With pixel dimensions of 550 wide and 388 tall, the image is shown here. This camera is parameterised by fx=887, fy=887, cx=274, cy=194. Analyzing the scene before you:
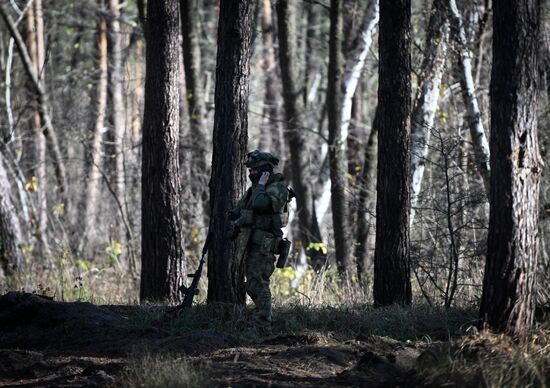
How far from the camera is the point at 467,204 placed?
1209 centimetres

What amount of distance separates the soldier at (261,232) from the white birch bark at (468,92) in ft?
19.4

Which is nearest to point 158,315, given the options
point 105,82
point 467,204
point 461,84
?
point 467,204

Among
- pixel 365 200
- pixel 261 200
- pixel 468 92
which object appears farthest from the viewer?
pixel 365 200

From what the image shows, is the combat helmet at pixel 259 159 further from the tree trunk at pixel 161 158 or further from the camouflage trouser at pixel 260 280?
the tree trunk at pixel 161 158

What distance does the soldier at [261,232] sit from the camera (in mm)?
9414

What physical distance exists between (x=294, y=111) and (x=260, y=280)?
10088mm

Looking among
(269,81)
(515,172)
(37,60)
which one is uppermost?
(37,60)

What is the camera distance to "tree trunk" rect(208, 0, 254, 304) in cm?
1097

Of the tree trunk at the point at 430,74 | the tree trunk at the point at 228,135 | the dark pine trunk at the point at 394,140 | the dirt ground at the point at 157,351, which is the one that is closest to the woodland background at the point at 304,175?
the tree trunk at the point at 430,74

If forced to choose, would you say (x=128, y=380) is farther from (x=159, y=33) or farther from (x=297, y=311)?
(x=159, y=33)

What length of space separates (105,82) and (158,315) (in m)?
17.0

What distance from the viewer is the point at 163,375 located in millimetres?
6910

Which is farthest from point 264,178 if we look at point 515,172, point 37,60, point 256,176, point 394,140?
point 37,60

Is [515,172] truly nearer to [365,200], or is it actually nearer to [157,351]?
[157,351]
